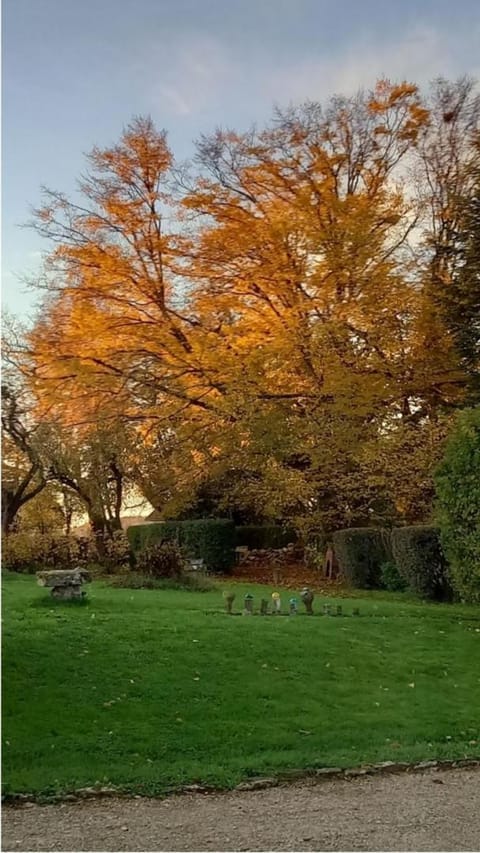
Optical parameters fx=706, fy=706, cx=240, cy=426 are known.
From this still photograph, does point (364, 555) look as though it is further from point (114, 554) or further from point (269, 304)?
point (269, 304)

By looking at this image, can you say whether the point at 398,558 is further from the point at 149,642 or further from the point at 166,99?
the point at 166,99

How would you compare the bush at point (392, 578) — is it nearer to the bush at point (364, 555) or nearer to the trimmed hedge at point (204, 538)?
the bush at point (364, 555)

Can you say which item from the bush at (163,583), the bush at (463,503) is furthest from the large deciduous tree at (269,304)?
the bush at (463,503)

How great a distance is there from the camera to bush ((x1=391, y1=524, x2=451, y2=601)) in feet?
23.7

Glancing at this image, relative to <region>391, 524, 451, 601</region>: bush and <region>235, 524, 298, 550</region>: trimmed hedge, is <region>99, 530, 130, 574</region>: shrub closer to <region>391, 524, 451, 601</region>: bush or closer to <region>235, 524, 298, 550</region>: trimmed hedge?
<region>235, 524, 298, 550</region>: trimmed hedge

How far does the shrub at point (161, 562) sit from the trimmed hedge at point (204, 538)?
1.15m

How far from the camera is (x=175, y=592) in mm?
7027

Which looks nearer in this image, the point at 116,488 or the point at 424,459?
the point at 424,459

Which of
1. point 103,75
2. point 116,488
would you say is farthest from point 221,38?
point 116,488

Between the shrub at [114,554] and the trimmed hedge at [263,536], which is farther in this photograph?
the trimmed hedge at [263,536]

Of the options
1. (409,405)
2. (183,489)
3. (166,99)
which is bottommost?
(183,489)

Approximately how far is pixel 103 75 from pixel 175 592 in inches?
182

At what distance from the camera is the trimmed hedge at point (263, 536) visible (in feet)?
34.2

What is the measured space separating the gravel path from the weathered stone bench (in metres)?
3.20
